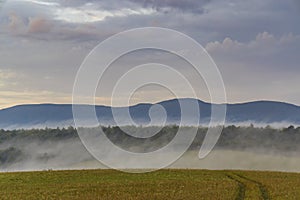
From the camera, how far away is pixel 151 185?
49219 mm

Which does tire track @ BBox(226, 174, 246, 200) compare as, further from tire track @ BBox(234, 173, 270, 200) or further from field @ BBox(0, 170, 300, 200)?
tire track @ BBox(234, 173, 270, 200)

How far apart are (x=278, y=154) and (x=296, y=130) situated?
11299mm

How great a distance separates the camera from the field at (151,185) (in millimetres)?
44125

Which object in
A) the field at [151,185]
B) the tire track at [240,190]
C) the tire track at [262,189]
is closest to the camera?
the tire track at [240,190]

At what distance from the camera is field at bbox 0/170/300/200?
145ft

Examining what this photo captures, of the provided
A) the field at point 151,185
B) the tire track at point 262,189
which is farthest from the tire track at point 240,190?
the tire track at point 262,189

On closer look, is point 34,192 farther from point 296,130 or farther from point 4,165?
point 296,130

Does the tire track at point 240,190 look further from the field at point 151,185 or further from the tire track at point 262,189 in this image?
the tire track at point 262,189

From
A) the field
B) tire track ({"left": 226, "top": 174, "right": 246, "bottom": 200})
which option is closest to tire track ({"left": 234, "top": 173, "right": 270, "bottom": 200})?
the field

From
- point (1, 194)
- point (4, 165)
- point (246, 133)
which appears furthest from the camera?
point (246, 133)

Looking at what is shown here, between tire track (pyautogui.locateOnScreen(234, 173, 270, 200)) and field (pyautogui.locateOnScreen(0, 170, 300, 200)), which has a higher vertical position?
tire track (pyautogui.locateOnScreen(234, 173, 270, 200))

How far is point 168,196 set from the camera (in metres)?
42.8

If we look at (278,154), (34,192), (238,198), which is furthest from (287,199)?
(278,154)

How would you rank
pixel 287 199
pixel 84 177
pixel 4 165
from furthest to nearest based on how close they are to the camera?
pixel 4 165
pixel 84 177
pixel 287 199
